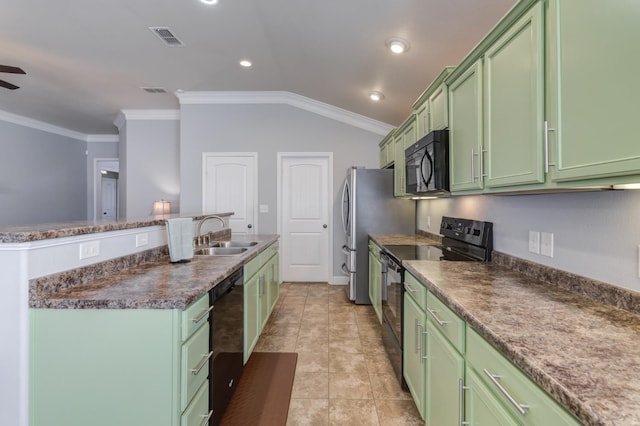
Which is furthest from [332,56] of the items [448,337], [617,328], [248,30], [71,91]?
[71,91]

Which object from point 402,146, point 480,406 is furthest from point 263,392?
point 402,146

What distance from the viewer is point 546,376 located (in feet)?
2.42

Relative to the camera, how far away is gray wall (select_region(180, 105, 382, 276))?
16.2 ft

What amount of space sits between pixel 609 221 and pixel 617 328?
46 cm

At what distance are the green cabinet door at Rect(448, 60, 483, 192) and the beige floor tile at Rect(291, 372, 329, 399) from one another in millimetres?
1643

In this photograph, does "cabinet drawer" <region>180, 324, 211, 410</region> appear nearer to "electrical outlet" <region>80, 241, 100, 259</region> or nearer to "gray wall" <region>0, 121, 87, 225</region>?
"electrical outlet" <region>80, 241, 100, 259</region>

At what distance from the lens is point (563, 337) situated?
93cm

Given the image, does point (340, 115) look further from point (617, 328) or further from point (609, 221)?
point (617, 328)

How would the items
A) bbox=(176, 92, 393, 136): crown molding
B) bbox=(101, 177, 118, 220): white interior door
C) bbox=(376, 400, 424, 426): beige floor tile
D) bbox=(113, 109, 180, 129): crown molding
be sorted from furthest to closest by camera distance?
bbox=(101, 177, 118, 220): white interior door
bbox=(113, 109, 180, 129): crown molding
bbox=(176, 92, 393, 136): crown molding
bbox=(376, 400, 424, 426): beige floor tile

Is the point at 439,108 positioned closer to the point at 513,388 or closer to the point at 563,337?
the point at 563,337

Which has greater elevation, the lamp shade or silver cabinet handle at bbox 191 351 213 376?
the lamp shade

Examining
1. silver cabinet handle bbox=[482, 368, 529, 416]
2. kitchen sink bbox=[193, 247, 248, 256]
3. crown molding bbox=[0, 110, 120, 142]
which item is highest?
crown molding bbox=[0, 110, 120, 142]

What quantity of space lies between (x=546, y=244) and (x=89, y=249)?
231 cm

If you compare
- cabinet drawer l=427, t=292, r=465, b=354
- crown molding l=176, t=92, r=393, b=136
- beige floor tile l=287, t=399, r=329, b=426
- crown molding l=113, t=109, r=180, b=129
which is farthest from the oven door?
crown molding l=113, t=109, r=180, b=129
